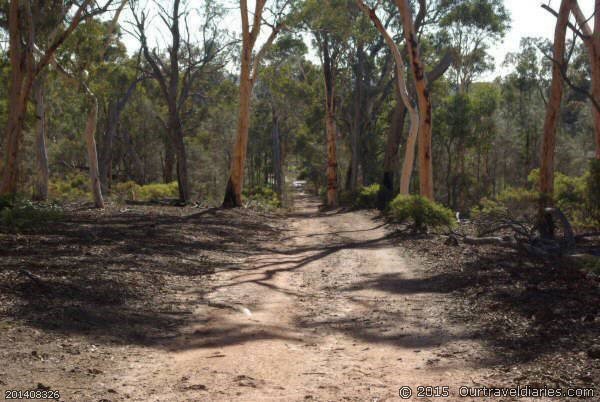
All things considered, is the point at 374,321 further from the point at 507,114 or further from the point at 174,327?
the point at 507,114

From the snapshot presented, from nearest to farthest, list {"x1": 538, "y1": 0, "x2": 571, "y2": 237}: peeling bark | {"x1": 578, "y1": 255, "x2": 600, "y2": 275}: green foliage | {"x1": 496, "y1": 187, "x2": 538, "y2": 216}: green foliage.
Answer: {"x1": 578, "y1": 255, "x2": 600, "y2": 275}: green foliage → {"x1": 496, "y1": 187, "x2": 538, "y2": 216}: green foliage → {"x1": 538, "y1": 0, "x2": 571, "y2": 237}: peeling bark

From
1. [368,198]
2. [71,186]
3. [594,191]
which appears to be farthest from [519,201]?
[71,186]

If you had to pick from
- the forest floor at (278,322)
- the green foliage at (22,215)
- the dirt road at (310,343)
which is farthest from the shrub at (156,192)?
the dirt road at (310,343)

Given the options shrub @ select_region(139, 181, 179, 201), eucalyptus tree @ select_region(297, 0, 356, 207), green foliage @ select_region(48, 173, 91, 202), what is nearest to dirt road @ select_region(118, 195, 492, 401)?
eucalyptus tree @ select_region(297, 0, 356, 207)

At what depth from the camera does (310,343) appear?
598 cm

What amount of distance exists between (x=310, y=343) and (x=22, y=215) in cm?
817

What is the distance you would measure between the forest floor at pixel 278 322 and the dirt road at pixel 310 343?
2 centimetres

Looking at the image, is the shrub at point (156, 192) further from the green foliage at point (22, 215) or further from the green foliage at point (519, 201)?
the green foliage at point (519, 201)

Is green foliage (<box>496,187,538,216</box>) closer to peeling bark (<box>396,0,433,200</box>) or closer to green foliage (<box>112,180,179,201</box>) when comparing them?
peeling bark (<box>396,0,433,200</box>)

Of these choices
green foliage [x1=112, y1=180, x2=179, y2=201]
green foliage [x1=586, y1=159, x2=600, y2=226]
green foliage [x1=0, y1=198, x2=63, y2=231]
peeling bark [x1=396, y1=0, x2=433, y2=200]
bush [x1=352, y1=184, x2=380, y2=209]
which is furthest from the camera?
green foliage [x1=112, y1=180, x2=179, y2=201]

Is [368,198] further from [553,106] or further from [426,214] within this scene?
[553,106]

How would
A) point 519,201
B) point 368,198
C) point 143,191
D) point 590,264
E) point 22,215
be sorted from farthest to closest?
point 143,191 → point 368,198 → point 519,201 → point 22,215 → point 590,264

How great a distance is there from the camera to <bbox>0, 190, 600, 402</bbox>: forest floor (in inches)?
185

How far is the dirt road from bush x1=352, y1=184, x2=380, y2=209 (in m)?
16.7
